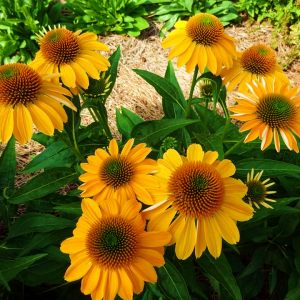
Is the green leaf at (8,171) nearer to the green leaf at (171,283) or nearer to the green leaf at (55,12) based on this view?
the green leaf at (171,283)

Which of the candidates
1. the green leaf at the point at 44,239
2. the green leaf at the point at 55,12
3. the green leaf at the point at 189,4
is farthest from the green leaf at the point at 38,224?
the green leaf at the point at 189,4

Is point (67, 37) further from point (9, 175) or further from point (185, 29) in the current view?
point (9, 175)

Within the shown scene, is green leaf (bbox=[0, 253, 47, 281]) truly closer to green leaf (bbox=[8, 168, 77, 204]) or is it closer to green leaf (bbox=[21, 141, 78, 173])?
green leaf (bbox=[8, 168, 77, 204])

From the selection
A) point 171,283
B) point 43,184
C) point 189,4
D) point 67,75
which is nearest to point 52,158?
point 43,184

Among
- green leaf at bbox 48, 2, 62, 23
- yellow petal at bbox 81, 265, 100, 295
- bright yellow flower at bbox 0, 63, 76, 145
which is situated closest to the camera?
yellow petal at bbox 81, 265, 100, 295

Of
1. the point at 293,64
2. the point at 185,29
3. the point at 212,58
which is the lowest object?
the point at 212,58

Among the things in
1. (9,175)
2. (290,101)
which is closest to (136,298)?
(9,175)

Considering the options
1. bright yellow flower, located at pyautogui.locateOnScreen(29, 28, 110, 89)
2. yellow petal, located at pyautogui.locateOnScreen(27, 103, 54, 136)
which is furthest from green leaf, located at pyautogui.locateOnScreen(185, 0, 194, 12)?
yellow petal, located at pyautogui.locateOnScreen(27, 103, 54, 136)
